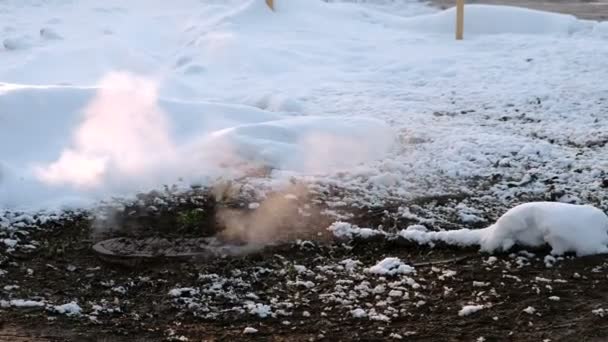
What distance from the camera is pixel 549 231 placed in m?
4.80

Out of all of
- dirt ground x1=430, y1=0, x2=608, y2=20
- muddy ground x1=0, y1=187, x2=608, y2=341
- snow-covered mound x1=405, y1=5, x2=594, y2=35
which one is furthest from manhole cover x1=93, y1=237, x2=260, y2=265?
dirt ground x1=430, y1=0, x2=608, y2=20

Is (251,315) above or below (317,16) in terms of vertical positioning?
below

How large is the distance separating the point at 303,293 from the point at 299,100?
405cm

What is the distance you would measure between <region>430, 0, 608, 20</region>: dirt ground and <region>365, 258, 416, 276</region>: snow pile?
9.83m

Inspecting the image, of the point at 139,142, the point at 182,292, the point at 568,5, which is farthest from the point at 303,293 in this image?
the point at 568,5

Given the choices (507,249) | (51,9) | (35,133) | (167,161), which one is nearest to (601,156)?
(507,249)

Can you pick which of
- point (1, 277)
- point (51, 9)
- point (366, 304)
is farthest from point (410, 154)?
point (51, 9)

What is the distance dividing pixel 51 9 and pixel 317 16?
4.82 meters

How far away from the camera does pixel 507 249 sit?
4.82 meters

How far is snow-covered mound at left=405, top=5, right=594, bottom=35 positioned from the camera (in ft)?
38.4

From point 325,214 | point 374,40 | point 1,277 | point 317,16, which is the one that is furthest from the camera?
point 317,16

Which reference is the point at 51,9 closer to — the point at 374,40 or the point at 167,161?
the point at 374,40

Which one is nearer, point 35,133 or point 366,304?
point 366,304

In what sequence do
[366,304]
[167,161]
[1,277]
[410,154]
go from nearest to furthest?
[366,304]
[1,277]
[167,161]
[410,154]
